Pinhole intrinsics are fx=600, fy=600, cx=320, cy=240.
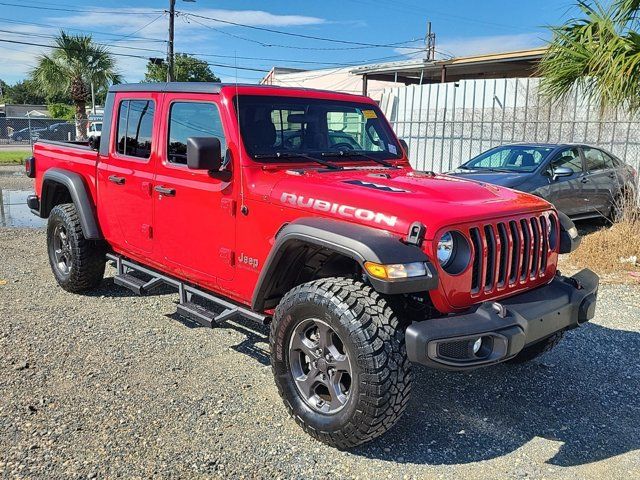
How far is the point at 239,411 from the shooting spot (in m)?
3.73

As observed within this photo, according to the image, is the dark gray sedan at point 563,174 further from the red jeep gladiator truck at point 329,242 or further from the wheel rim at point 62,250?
the wheel rim at point 62,250

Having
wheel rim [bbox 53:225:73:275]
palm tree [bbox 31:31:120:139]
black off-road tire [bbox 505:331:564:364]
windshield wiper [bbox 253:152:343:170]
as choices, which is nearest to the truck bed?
wheel rim [bbox 53:225:73:275]

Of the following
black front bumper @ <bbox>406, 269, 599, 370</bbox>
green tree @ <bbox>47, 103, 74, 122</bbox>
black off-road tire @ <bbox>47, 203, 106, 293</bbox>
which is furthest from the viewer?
green tree @ <bbox>47, 103, 74, 122</bbox>

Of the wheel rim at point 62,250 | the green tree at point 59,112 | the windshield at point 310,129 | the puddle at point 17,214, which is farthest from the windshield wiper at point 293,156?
the green tree at point 59,112

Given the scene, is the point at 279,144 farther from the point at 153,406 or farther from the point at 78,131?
the point at 78,131

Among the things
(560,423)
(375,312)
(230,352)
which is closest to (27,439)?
(230,352)

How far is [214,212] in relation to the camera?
4.10 meters

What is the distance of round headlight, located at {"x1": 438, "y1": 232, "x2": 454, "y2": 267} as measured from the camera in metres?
3.15

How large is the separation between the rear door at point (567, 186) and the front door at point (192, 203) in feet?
21.2

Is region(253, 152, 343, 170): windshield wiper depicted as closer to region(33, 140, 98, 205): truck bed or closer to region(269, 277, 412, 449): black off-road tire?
region(269, 277, 412, 449): black off-road tire

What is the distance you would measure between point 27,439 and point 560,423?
124 inches

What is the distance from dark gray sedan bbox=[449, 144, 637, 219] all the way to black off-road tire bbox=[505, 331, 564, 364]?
474 cm

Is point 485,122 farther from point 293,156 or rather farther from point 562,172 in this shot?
point 293,156

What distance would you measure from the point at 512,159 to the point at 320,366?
7522mm
